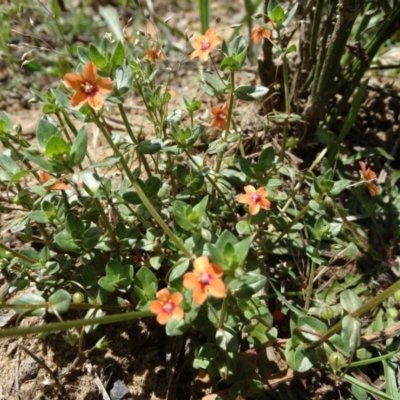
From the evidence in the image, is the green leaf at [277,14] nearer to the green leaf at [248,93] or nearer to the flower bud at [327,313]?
the green leaf at [248,93]

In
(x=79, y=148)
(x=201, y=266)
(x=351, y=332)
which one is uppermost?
(x=79, y=148)

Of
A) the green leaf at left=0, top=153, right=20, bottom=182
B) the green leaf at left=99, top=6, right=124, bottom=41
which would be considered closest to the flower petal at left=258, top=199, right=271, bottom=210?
the green leaf at left=0, top=153, right=20, bottom=182

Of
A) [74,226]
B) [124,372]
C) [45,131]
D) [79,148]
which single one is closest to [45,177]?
[74,226]

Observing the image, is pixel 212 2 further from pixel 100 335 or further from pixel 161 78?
pixel 100 335

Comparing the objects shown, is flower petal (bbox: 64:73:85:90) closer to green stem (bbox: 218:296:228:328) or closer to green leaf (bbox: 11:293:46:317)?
green leaf (bbox: 11:293:46:317)

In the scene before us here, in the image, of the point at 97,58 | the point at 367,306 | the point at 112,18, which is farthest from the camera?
the point at 112,18

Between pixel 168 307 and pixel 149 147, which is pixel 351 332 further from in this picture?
pixel 149 147

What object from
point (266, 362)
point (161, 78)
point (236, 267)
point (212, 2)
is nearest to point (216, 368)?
point (266, 362)
